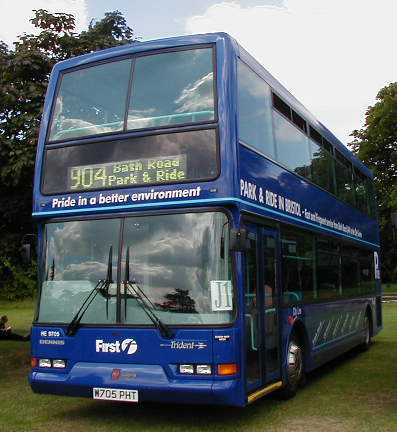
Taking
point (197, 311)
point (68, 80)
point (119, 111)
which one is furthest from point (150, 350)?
point (68, 80)

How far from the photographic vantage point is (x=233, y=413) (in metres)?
8.45

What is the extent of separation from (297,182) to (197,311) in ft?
11.9

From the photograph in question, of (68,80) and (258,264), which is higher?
(68,80)

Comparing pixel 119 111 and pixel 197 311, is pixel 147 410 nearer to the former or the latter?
pixel 197 311

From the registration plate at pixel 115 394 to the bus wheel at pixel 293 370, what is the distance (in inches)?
101

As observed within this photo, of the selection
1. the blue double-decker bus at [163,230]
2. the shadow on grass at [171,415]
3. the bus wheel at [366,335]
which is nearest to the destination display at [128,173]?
the blue double-decker bus at [163,230]

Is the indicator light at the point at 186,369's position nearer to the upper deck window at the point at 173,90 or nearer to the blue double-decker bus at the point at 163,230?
the blue double-decker bus at the point at 163,230

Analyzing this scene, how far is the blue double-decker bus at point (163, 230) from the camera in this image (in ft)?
24.1

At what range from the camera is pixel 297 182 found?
33.6 feet

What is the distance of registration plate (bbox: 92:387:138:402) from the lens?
7.30 meters

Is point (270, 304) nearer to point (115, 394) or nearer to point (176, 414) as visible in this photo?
point (176, 414)

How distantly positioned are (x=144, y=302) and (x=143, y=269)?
0.37 m

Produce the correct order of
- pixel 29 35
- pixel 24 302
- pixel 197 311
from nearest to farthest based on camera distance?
pixel 197 311
pixel 29 35
pixel 24 302

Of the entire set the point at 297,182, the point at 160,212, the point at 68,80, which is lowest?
the point at 160,212
